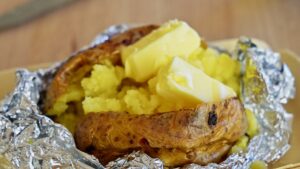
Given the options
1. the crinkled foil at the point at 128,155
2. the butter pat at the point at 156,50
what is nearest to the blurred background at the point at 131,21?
the crinkled foil at the point at 128,155

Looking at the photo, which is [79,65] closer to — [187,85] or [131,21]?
[187,85]

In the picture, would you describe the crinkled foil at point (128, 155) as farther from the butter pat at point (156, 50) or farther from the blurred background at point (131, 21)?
the blurred background at point (131, 21)

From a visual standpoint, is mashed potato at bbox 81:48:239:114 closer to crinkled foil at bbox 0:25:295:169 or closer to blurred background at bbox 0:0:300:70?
crinkled foil at bbox 0:25:295:169

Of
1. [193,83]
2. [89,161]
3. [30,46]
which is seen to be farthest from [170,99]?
[30,46]

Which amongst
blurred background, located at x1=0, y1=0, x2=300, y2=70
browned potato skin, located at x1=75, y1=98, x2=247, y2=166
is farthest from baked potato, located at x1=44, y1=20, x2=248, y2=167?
blurred background, located at x1=0, y1=0, x2=300, y2=70

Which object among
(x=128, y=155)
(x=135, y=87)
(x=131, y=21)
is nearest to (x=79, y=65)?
(x=135, y=87)

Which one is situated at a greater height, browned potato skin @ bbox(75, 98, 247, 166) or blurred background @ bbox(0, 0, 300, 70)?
blurred background @ bbox(0, 0, 300, 70)

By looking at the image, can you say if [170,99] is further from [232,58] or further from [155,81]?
[232,58]
